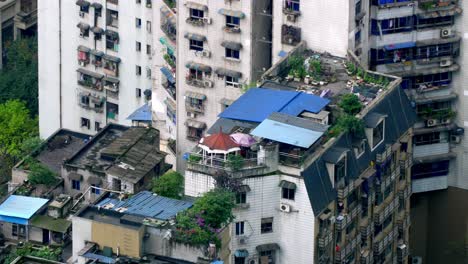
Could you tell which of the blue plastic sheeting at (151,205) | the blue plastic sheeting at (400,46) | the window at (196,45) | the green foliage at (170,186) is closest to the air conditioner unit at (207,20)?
the window at (196,45)

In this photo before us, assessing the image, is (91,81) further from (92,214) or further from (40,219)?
(92,214)

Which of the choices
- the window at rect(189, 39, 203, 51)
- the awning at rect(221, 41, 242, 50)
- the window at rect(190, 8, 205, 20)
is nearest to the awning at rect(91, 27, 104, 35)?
the window at rect(189, 39, 203, 51)

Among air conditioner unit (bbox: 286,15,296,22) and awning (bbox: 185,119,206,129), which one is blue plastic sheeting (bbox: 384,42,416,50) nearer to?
air conditioner unit (bbox: 286,15,296,22)

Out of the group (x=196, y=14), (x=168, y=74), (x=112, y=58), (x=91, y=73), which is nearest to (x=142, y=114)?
(x=168, y=74)

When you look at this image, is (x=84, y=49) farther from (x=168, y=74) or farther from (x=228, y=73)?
(x=228, y=73)

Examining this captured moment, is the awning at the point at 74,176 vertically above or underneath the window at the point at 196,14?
underneath

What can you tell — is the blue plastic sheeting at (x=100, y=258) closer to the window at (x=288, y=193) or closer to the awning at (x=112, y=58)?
the window at (x=288, y=193)
